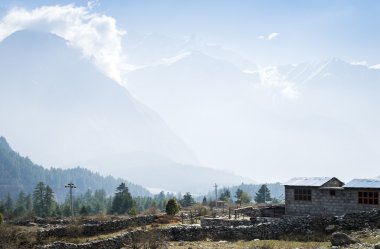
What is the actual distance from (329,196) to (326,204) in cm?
80

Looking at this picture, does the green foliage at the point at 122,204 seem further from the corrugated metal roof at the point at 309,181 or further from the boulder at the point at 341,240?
the boulder at the point at 341,240

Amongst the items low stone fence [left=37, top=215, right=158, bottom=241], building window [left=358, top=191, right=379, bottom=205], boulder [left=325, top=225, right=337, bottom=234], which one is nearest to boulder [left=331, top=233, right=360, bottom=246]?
boulder [left=325, top=225, right=337, bottom=234]

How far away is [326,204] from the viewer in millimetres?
40219

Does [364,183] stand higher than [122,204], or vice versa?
[364,183]

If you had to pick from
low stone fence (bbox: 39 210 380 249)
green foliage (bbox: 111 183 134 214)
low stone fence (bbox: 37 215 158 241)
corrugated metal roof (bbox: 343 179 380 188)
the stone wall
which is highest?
corrugated metal roof (bbox: 343 179 380 188)

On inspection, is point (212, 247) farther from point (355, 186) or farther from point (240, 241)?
point (355, 186)

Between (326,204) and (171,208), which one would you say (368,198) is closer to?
(326,204)

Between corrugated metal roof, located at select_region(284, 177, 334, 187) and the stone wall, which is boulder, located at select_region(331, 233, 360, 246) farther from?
corrugated metal roof, located at select_region(284, 177, 334, 187)

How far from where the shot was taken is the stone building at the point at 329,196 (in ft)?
123

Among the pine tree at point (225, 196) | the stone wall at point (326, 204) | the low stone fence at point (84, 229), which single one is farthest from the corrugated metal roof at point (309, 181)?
the pine tree at point (225, 196)

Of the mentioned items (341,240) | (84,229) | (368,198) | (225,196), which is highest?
(368,198)

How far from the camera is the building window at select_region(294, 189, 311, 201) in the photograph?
41562 millimetres

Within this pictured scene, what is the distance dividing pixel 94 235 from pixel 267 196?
93.9 metres

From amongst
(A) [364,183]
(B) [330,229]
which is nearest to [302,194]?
(A) [364,183]
